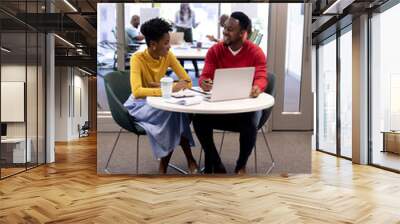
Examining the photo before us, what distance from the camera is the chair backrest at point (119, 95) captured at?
5219mm

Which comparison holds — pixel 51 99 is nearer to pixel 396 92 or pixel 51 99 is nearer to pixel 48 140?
pixel 48 140

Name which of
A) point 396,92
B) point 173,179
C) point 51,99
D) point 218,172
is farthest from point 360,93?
point 51,99

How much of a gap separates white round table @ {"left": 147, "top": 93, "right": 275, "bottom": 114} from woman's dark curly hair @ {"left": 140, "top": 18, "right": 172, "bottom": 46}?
0.79m

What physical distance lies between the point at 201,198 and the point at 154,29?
2312mm

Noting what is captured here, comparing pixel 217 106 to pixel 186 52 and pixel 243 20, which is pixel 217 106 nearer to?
pixel 186 52

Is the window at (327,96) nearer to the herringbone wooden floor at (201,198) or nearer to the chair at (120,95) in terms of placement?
the herringbone wooden floor at (201,198)

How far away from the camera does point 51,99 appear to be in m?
7.48

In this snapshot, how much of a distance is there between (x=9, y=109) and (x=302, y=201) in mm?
4631

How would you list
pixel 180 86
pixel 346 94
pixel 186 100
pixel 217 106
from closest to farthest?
pixel 217 106
pixel 186 100
pixel 180 86
pixel 346 94

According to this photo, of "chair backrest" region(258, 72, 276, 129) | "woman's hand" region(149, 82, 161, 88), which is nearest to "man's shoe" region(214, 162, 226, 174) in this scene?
"chair backrest" region(258, 72, 276, 129)

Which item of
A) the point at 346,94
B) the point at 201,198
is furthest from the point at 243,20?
the point at 346,94

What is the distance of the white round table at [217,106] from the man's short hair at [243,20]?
3.06ft

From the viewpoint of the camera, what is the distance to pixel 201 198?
4133mm

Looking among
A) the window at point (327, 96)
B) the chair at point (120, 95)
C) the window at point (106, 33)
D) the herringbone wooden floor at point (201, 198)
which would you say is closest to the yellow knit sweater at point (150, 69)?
the chair at point (120, 95)
